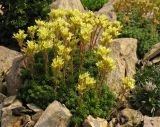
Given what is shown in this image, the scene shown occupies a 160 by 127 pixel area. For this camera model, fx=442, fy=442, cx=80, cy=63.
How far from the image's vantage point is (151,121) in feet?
25.4

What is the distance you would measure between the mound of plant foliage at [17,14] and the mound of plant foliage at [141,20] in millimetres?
1993

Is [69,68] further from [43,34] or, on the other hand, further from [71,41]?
[43,34]

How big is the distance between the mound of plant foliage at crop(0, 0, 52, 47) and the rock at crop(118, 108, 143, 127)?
412 cm

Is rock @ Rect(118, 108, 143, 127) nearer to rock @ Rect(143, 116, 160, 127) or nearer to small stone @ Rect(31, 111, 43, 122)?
rock @ Rect(143, 116, 160, 127)

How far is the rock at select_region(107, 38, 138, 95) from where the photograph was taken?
28.6 ft

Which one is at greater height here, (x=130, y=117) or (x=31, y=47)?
(x=31, y=47)

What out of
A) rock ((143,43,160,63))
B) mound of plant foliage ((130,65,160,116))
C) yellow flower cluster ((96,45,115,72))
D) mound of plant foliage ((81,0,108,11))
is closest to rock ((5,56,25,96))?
yellow flower cluster ((96,45,115,72))

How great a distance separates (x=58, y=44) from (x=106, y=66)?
41.6 inches

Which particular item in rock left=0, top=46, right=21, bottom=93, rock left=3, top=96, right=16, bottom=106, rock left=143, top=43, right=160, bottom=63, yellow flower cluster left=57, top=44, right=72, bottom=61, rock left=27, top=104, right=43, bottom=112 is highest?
yellow flower cluster left=57, top=44, right=72, bottom=61

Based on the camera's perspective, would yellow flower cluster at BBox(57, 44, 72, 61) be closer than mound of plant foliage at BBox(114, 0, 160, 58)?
Yes

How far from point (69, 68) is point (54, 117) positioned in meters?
1.22

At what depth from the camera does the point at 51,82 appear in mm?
8273

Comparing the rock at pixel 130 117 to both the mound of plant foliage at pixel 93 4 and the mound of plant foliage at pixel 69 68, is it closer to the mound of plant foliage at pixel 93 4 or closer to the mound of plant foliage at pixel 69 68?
the mound of plant foliage at pixel 69 68

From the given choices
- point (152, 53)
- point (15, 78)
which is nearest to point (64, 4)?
point (152, 53)
